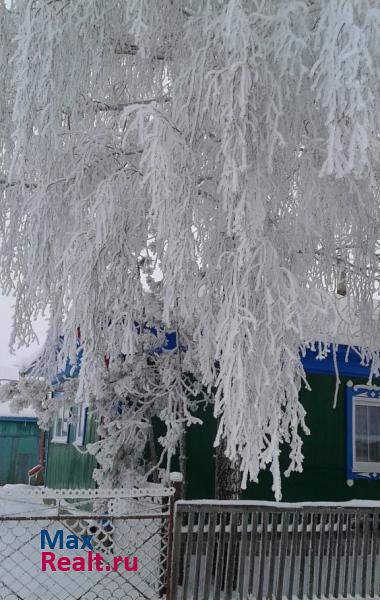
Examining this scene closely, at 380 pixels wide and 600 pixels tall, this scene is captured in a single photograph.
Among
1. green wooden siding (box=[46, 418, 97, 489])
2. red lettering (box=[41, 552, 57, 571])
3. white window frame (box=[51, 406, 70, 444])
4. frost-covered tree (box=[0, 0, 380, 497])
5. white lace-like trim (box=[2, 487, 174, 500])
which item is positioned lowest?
red lettering (box=[41, 552, 57, 571])

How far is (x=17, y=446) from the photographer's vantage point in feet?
67.2

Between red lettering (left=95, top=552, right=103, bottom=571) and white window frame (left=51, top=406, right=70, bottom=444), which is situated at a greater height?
white window frame (left=51, top=406, right=70, bottom=444)

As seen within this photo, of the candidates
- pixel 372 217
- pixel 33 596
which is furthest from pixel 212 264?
pixel 33 596

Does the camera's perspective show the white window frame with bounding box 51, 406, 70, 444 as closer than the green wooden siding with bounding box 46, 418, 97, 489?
No

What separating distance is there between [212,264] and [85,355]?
1.34 metres

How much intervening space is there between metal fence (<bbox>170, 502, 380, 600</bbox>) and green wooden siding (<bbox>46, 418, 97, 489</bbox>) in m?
4.08

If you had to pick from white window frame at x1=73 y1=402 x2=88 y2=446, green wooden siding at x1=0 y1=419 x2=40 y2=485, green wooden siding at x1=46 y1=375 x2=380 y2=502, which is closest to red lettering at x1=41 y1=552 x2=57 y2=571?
green wooden siding at x1=46 y1=375 x2=380 y2=502

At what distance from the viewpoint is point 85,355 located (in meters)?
4.85

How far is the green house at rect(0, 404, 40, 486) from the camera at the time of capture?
20.0 meters

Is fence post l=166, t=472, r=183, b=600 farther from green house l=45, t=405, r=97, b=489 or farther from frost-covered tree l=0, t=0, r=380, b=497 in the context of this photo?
green house l=45, t=405, r=97, b=489

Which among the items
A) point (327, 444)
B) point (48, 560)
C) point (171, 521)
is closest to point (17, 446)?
point (327, 444)

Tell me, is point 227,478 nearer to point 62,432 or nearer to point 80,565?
point 80,565

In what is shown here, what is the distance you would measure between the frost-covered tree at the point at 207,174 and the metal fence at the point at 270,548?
139 cm

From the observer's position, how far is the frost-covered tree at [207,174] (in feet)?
12.4
